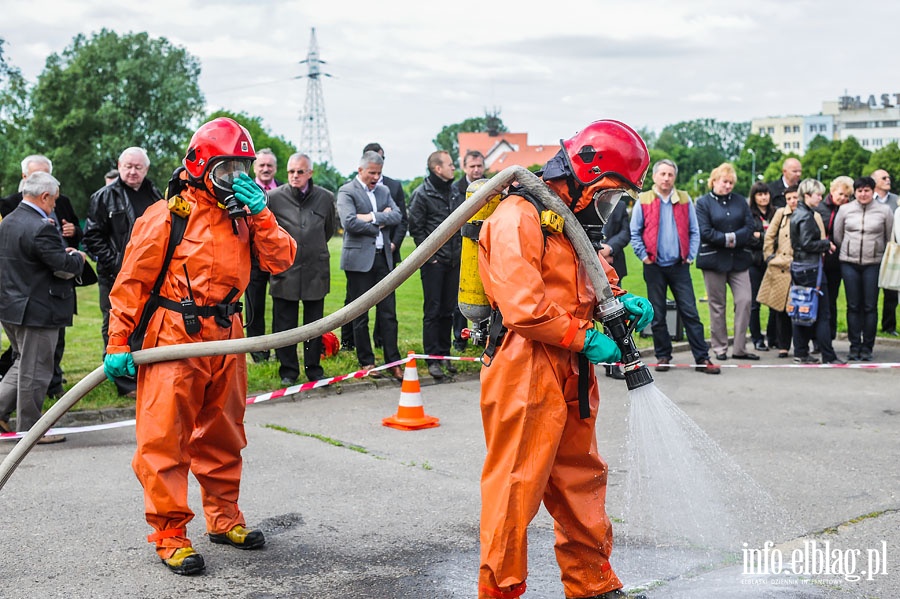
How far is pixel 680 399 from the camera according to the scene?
362 inches

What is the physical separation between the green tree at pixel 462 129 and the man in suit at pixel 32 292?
126141 millimetres

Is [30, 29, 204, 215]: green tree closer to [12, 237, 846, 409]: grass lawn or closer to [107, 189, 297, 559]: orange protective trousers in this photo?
[12, 237, 846, 409]: grass lawn

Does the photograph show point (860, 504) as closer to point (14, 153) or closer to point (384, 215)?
point (384, 215)

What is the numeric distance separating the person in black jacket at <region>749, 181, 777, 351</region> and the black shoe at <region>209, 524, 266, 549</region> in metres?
8.25

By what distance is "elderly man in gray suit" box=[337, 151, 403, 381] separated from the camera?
9.77 meters

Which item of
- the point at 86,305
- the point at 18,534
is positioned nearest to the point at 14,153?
the point at 86,305

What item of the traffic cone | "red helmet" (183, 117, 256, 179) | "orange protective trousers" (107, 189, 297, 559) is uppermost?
"red helmet" (183, 117, 256, 179)

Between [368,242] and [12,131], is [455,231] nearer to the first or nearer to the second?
[368,242]

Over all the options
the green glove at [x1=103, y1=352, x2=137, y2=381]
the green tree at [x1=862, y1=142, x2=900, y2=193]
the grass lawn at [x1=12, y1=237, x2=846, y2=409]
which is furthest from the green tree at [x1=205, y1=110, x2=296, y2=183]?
the green glove at [x1=103, y1=352, x2=137, y2=381]

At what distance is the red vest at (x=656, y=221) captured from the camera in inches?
408

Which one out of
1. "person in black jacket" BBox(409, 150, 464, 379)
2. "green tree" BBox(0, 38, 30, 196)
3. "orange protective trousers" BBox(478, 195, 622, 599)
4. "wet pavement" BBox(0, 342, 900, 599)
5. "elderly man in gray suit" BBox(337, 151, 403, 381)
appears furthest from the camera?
"green tree" BBox(0, 38, 30, 196)

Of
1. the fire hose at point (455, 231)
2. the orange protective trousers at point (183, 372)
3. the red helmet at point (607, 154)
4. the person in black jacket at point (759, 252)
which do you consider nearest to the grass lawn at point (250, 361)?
the person in black jacket at point (759, 252)

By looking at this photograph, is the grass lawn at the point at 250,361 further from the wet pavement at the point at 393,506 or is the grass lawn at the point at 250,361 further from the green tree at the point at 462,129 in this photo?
the green tree at the point at 462,129

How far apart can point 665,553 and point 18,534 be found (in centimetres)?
344
